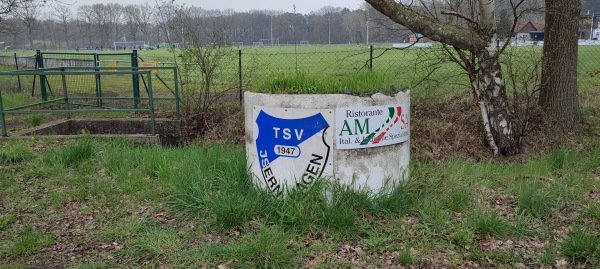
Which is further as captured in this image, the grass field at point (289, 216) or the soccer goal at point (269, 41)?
the soccer goal at point (269, 41)

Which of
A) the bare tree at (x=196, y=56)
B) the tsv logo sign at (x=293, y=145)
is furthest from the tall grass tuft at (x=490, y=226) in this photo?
the bare tree at (x=196, y=56)

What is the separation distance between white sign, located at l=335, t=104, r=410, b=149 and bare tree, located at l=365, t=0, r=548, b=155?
236 cm

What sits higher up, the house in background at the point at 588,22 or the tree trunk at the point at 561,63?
the house in background at the point at 588,22

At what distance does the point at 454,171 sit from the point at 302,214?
234 centimetres

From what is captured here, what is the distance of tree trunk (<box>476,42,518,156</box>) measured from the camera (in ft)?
22.2

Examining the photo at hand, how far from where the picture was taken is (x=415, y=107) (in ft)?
30.4

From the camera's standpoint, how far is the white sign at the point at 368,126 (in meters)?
4.33

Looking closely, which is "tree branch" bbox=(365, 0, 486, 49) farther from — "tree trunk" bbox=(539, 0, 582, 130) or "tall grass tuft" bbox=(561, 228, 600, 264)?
"tall grass tuft" bbox=(561, 228, 600, 264)

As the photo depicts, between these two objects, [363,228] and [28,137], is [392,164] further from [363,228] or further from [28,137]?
[28,137]

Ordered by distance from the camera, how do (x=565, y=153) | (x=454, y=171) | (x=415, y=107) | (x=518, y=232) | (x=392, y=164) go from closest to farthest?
(x=518, y=232) < (x=392, y=164) < (x=454, y=171) < (x=565, y=153) < (x=415, y=107)

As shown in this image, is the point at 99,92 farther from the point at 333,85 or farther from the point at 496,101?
the point at 496,101

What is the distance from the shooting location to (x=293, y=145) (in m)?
4.41

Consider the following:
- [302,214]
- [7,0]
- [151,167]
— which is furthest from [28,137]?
[7,0]

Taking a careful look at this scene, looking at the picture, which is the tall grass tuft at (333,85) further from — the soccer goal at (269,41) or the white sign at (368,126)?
the soccer goal at (269,41)
